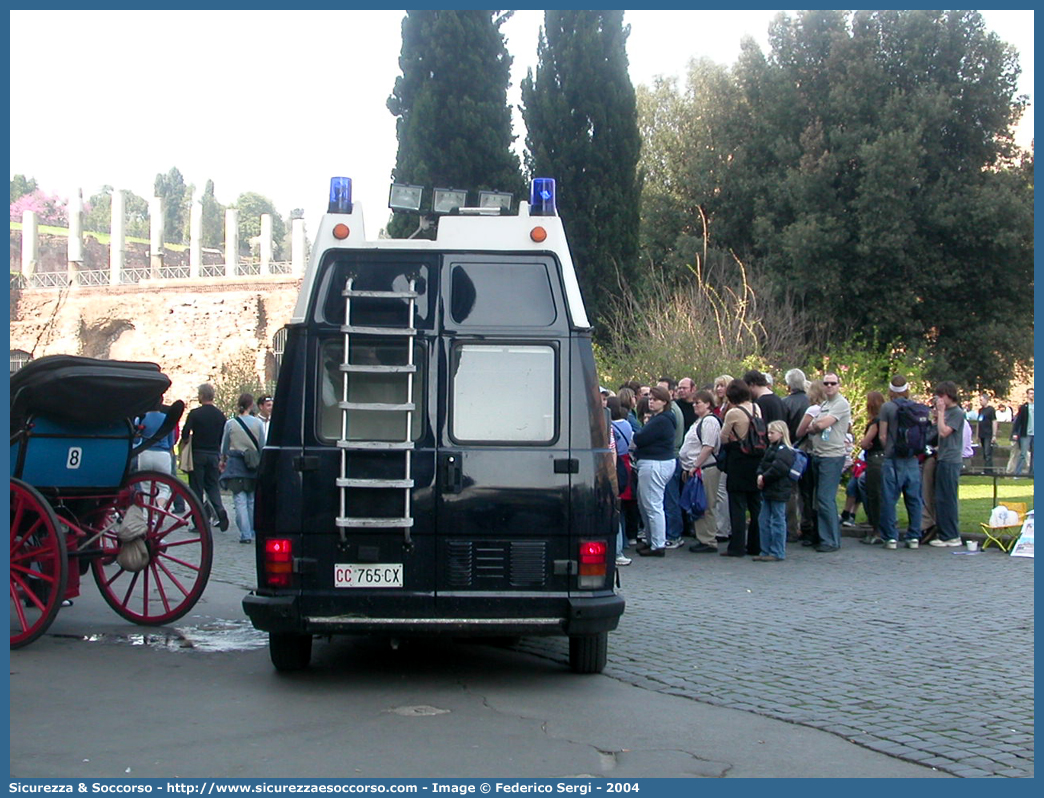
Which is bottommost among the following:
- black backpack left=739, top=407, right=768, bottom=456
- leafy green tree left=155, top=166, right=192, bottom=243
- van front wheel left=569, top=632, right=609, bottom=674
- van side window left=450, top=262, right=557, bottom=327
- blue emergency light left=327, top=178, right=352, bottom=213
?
van front wheel left=569, top=632, right=609, bottom=674

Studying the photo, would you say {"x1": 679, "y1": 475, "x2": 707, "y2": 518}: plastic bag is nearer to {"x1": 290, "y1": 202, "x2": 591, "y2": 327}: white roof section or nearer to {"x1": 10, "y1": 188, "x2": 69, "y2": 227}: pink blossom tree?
{"x1": 290, "y1": 202, "x2": 591, "y2": 327}: white roof section

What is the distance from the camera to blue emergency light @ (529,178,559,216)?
754 cm

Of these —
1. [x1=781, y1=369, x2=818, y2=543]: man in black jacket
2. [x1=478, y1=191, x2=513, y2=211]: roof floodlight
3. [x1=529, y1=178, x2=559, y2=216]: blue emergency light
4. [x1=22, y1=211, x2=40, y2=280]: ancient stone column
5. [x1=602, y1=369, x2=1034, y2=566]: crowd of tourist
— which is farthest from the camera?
[x1=22, y1=211, x2=40, y2=280]: ancient stone column

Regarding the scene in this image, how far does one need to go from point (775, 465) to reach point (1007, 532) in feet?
10.8

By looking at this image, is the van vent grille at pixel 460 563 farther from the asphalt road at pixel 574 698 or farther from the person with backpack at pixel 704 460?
the person with backpack at pixel 704 460

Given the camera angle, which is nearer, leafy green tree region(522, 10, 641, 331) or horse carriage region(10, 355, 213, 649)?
horse carriage region(10, 355, 213, 649)

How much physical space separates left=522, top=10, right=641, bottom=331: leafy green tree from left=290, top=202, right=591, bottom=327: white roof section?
84.7 feet

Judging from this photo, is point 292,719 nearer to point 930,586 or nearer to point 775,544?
point 930,586

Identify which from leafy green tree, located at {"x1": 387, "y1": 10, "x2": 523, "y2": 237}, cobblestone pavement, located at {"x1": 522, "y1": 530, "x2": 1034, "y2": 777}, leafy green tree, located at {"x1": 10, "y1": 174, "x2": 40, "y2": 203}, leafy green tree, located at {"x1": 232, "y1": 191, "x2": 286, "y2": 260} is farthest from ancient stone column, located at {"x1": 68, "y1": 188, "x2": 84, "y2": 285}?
cobblestone pavement, located at {"x1": 522, "y1": 530, "x2": 1034, "y2": 777}

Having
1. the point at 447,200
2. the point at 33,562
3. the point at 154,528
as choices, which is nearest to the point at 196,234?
the point at 154,528

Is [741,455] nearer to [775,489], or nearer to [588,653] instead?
[775,489]

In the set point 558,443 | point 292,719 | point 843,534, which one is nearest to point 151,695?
point 292,719

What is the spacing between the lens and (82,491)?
8883 mm

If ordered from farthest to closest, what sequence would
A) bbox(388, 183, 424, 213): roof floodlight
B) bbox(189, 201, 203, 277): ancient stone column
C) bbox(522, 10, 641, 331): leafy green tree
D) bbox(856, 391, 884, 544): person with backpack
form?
bbox(189, 201, 203, 277): ancient stone column → bbox(522, 10, 641, 331): leafy green tree → bbox(856, 391, 884, 544): person with backpack → bbox(388, 183, 424, 213): roof floodlight
